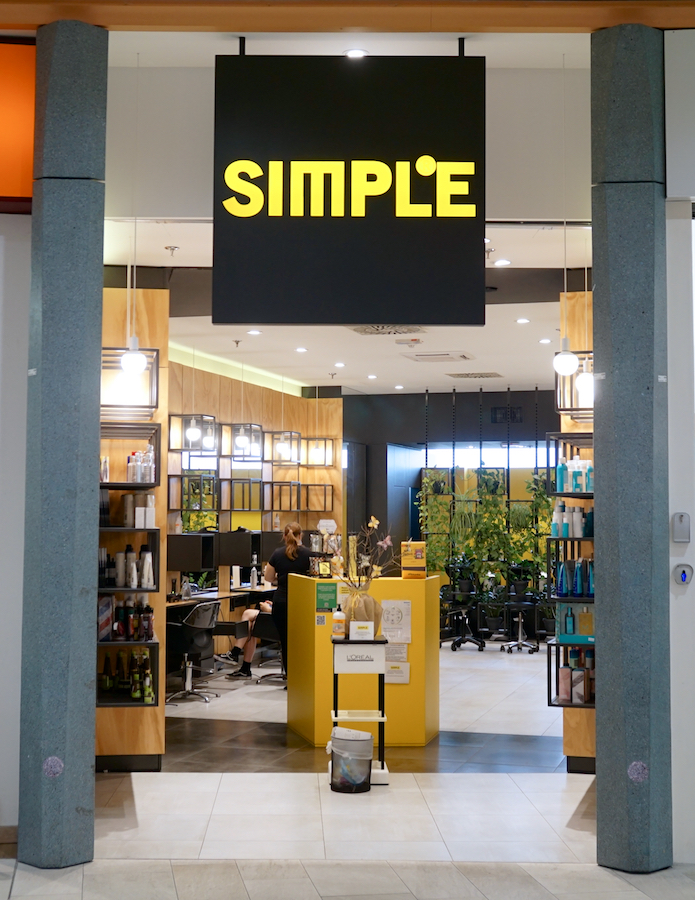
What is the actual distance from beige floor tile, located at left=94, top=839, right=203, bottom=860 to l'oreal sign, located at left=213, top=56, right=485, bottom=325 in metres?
2.56

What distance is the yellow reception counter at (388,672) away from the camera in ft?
22.7

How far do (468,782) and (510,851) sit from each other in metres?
1.35

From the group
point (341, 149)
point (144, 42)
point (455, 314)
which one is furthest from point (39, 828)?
point (144, 42)

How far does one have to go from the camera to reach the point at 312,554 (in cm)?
952

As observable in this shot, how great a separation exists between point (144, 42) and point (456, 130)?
2017 mm

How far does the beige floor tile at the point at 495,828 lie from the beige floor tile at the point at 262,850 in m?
0.71

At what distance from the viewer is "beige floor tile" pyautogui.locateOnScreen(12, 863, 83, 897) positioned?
13.3 feet

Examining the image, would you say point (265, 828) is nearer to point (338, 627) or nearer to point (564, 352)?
point (338, 627)

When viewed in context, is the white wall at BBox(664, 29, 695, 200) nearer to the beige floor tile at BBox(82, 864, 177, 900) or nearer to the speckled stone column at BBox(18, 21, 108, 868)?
the speckled stone column at BBox(18, 21, 108, 868)

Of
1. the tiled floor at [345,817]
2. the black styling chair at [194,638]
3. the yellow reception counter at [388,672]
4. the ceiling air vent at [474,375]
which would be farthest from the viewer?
the ceiling air vent at [474,375]

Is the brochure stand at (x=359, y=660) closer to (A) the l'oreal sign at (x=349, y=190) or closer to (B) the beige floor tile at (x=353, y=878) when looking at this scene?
(B) the beige floor tile at (x=353, y=878)

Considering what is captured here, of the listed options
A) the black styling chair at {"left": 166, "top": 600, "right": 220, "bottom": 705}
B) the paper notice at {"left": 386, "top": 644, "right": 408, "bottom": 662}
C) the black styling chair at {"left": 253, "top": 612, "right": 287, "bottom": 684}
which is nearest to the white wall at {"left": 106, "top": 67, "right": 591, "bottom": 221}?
the paper notice at {"left": 386, "top": 644, "right": 408, "bottom": 662}

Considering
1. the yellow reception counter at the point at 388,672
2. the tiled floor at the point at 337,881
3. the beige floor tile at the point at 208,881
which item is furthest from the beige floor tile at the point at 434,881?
the yellow reception counter at the point at 388,672

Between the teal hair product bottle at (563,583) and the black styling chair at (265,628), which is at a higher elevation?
the teal hair product bottle at (563,583)
